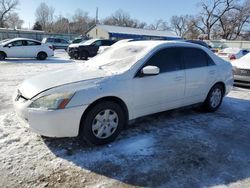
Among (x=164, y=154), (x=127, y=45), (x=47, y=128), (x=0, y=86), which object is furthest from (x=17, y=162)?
(x=0, y=86)

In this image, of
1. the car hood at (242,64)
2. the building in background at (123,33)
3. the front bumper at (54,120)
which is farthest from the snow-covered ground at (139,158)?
the building in background at (123,33)

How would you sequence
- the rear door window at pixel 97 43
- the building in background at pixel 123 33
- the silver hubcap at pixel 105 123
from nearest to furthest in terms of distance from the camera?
the silver hubcap at pixel 105 123
the rear door window at pixel 97 43
the building in background at pixel 123 33

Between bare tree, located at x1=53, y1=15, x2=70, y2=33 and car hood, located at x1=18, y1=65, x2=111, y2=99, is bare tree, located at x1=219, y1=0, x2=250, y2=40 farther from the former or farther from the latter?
car hood, located at x1=18, y1=65, x2=111, y2=99

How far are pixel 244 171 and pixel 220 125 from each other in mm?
1788

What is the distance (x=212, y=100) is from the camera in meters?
5.95

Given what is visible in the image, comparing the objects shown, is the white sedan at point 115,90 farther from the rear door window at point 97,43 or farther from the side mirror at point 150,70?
the rear door window at point 97,43

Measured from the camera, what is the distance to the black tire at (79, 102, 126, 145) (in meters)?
3.84

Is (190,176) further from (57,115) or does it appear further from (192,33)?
(192,33)

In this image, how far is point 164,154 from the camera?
3891 millimetres

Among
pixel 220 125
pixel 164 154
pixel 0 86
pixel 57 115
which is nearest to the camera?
pixel 57 115

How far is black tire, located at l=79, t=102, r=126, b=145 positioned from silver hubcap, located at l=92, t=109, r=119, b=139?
2 centimetres

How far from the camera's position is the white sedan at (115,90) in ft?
12.0

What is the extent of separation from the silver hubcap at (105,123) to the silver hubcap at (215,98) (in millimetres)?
2774

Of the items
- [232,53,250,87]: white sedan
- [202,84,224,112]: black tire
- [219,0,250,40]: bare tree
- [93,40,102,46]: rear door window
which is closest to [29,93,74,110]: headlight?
[202,84,224,112]: black tire
